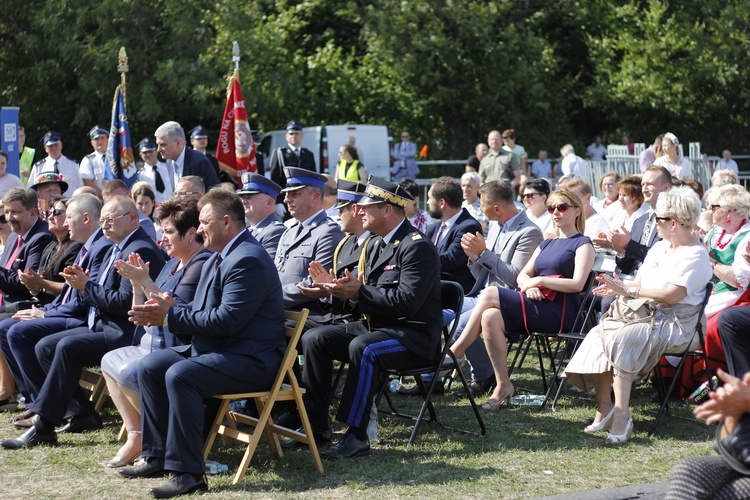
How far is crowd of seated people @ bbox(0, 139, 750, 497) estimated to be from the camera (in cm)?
562

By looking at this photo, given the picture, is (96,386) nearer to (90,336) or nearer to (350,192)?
(90,336)

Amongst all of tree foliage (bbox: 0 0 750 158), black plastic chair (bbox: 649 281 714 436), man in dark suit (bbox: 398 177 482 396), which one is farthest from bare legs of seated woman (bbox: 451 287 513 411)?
tree foliage (bbox: 0 0 750 158)

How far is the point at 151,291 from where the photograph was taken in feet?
18.9

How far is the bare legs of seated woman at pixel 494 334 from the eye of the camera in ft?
23.4

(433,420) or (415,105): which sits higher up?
(415,105)

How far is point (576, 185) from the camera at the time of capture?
9.34m

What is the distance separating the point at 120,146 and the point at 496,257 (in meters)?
6.46

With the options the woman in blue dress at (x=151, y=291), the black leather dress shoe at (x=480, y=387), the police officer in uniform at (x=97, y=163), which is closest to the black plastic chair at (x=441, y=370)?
the black leather dress shoe at (x=480, y=387)

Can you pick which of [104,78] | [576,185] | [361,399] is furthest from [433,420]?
[104,78]

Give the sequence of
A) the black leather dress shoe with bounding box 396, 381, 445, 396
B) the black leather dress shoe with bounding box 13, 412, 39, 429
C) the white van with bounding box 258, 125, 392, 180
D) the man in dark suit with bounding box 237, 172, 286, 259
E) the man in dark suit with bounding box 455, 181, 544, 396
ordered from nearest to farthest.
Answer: the black leather dress shoe with bounding box 13, 412, 39, 429, the man in dark suit with bounding box 237, 172, 286, 259, the man in dark suit with bounding box 455, 181, 544, 396, the black leather dress shoe with bounding box 396, 381, 445, 396, the white van with bounding box 258, 125, 392, 180

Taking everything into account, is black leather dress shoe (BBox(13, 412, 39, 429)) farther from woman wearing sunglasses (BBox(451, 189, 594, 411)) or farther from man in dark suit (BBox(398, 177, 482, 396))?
woman wearing sunglasses (BBox(451, 189, 594, 411))

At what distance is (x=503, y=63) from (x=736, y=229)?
20.9 metres

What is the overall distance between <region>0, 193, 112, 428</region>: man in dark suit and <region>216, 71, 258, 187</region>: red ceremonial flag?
15.6 ft

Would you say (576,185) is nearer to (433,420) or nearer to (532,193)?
(532,193)
